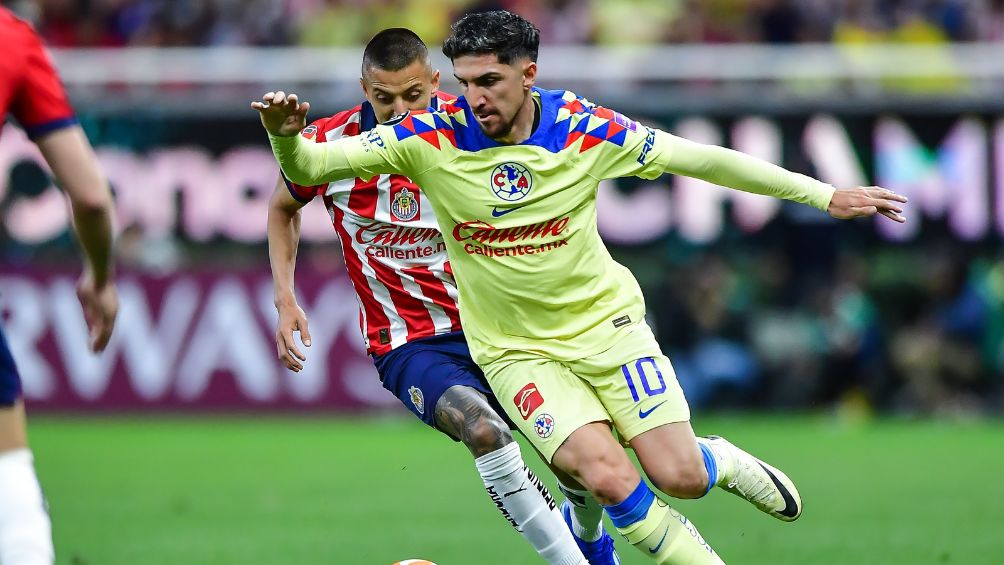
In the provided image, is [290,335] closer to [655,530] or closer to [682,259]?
[655,530]

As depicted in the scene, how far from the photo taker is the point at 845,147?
16516 mm

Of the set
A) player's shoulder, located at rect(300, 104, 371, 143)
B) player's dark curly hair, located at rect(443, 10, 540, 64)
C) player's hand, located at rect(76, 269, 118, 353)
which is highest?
player's dark curly hair, located at rect(443, 10, 540, 64)

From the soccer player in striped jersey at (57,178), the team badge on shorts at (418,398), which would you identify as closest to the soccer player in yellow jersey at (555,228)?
the team badge on shorts at (418,398)

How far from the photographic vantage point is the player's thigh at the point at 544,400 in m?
6.26

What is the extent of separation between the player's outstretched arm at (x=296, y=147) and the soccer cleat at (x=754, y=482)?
1.95 meters

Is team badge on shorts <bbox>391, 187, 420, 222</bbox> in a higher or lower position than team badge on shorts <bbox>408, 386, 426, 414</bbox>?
higher

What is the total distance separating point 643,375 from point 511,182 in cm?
97

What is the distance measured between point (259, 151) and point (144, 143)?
51.4 inches

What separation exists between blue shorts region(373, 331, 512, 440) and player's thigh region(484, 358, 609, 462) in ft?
1.21

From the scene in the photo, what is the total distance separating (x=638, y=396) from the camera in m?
6.36

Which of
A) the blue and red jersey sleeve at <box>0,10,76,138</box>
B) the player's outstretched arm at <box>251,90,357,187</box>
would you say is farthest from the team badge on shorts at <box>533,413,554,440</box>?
the blue and red jersey sleeve at <box>0,10,76,138</box>

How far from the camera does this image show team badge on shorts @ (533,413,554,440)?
6.26 meters

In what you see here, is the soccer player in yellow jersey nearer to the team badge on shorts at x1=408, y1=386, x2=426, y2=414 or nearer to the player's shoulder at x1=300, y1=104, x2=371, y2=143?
the team badge on shorts at x1=408, y1=386, x2=426, y2=414

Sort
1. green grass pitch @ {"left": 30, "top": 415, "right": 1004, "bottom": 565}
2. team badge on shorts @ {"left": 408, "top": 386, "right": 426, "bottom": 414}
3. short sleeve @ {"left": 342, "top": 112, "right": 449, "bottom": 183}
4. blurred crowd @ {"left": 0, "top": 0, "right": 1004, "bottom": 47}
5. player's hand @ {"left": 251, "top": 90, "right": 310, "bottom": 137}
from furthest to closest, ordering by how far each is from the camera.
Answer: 1. blurred crowd @ {"left": 0, "top": 0, "right": 1004, "bottom": 47}
2. green grass pitch @ {"left": 30, "top": 415, "right": 1004, "bottom": 565}
3. team badge on shorts @ {"left": 408, "top": 386, "right": 426, "bottom": 414}
4. short sleeve @ {"left": 342, "top": 112, "right": 449, "bottom": 183}
5. player's hand @ {"left": 251, "top": 90, "right": 310, "bottom": 137}
